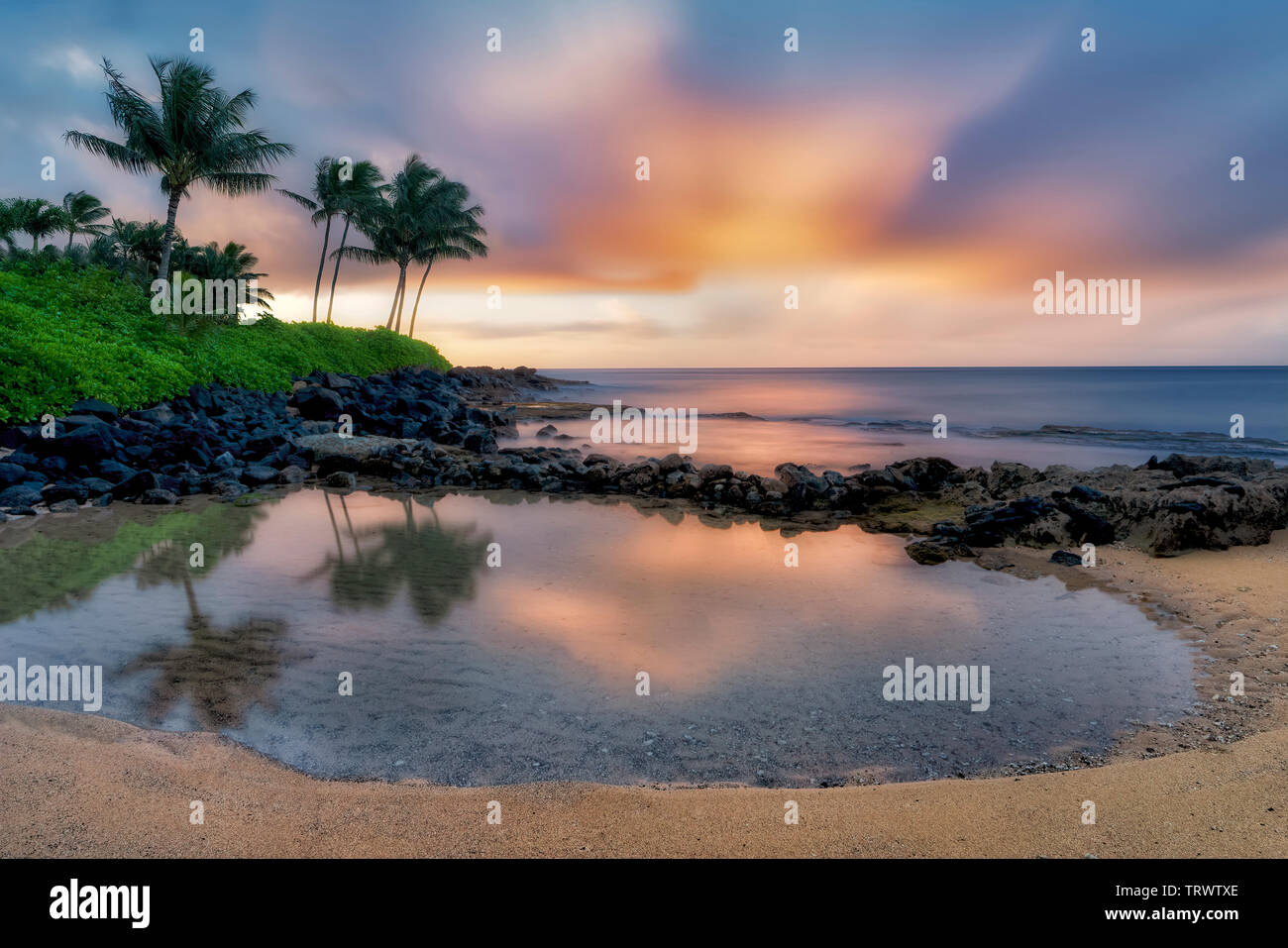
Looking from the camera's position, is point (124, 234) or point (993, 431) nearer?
point (993, 431)

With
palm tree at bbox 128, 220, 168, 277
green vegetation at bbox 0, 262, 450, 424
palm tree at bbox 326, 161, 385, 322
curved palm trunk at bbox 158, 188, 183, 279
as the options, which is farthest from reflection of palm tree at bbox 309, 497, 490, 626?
palm tree at bbox 128, 220, 168, 277

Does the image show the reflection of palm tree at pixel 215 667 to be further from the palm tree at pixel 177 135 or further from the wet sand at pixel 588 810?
the palm tree at pixel 177 135

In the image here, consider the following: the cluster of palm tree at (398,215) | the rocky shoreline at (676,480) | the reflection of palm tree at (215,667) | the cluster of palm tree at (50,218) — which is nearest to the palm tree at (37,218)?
the cluster of palm tree at (50,218)

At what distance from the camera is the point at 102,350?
15922 mm

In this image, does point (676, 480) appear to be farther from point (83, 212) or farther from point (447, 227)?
point (83, 212)

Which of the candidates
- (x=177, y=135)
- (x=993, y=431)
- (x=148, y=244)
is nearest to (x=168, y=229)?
(x=177, y=135)

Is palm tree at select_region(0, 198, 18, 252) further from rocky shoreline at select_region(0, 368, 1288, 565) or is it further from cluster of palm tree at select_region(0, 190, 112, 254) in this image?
rocky shoreline at select_region(0, 368, 1288, 565)

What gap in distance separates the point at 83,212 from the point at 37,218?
4.34 meters

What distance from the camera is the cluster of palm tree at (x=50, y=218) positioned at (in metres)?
49.1

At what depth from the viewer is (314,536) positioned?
984 cm

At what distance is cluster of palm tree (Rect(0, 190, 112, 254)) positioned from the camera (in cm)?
4909

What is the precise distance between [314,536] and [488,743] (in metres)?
6.97

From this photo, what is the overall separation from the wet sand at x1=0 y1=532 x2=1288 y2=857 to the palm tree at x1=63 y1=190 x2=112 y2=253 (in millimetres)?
69479

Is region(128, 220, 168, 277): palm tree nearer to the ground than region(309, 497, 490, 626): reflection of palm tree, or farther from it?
farther from it
